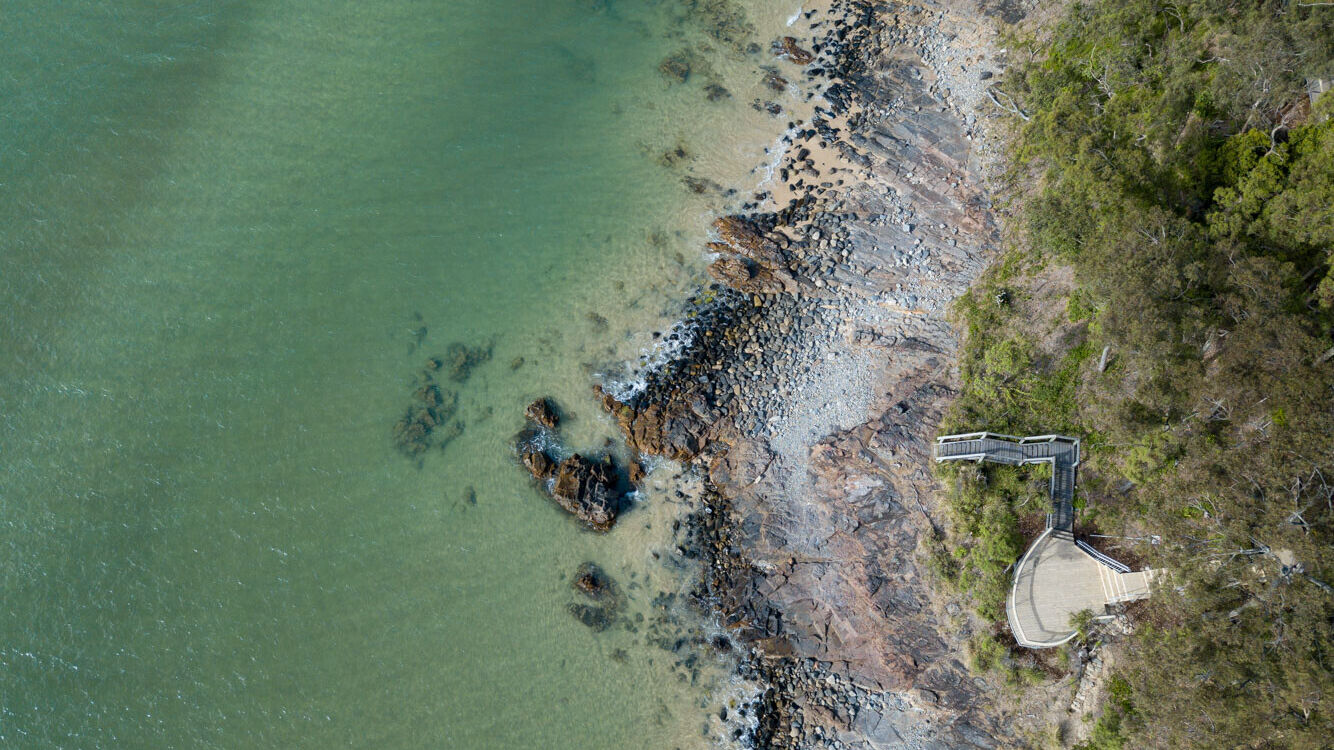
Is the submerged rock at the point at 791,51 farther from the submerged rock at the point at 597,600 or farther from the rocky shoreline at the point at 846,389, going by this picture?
the submerged rock at the point at 597,600

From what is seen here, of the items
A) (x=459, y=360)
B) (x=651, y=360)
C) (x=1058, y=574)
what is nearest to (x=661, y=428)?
(x=651, y=360)

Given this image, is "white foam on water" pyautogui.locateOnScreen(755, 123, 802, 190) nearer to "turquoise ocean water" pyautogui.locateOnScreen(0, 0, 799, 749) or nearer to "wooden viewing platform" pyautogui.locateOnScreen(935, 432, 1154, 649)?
"turquoise ocean water" pyautogui.locateOnScreen(0, 0, 799, 749)

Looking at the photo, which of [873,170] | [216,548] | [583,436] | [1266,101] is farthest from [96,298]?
[1266,101]

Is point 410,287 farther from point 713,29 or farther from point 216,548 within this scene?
point 713,29

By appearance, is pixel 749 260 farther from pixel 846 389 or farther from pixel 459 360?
pixel 459 360

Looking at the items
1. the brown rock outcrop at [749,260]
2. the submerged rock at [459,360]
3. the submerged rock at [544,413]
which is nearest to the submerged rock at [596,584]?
the submerged rock at [544,413]
